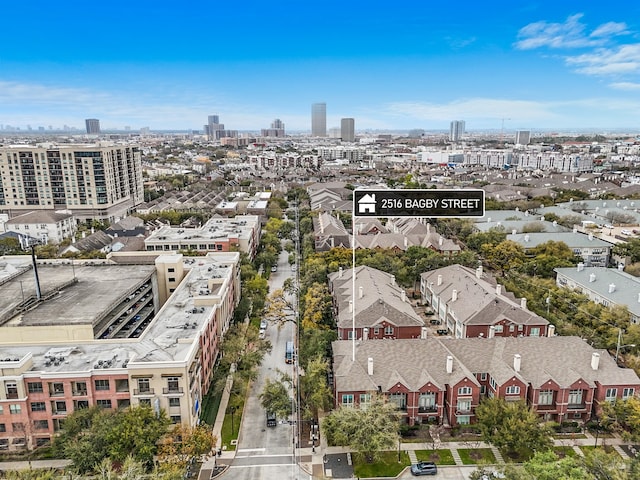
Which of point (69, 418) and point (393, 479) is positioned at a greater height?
point (69, 418)

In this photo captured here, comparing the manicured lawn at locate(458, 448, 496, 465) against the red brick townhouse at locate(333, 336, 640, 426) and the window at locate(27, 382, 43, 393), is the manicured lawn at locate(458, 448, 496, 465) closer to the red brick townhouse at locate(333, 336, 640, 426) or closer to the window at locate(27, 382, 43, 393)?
the red brick townhouse at locate(333, 336, 640, 426)

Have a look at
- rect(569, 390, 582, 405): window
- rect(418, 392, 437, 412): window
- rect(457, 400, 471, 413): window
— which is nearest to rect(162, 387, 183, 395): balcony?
rect(418, 392, 437, 412): window

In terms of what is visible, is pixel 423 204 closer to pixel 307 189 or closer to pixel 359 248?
pixel 359 248

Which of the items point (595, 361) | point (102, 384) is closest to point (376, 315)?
point (595, 361)

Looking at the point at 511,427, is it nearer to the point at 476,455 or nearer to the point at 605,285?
the point at 476,455

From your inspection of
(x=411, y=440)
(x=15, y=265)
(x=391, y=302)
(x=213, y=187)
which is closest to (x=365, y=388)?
(x=411, y=440)

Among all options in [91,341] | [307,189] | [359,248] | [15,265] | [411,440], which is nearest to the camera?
[411,440]
